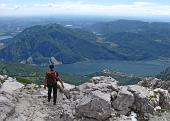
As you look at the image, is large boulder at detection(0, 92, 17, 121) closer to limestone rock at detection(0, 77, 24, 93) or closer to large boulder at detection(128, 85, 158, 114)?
limestone rock at detection(0, 77, 24, 93)

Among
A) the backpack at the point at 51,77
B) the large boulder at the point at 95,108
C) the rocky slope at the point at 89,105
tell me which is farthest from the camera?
the backpack at the point at 51,77

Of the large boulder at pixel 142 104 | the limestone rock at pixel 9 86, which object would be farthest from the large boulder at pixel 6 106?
the large boulder at pixel 142 104

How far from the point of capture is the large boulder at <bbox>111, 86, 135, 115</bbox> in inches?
1001

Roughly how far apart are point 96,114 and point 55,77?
13.8ft

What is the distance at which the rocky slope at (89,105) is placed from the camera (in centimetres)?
2341

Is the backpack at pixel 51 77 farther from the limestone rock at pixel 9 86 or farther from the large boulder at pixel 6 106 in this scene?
the limestone rock at pixel 9 86

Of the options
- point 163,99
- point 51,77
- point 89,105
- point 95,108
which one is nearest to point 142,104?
point 163,99

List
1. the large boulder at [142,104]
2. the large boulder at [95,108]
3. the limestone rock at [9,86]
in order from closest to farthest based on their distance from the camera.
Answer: the large boulder at [95,108] < the large boulder at [142,104] < the limestone rock at [9,86]

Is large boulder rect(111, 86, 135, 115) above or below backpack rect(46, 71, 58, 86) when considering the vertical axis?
below

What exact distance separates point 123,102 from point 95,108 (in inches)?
126

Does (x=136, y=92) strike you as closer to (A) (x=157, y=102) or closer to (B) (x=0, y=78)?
(A) (x=157, y=102)

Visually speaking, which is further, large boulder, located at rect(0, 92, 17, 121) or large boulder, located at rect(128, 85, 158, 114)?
large boulder, located at rect(128, 85, 158, 114)

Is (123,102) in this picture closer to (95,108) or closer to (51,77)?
(95,108)

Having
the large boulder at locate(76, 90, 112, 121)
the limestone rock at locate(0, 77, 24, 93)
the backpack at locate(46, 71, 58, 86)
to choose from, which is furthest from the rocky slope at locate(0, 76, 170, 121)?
the backpack at locate(46, 71, 58, 86)
